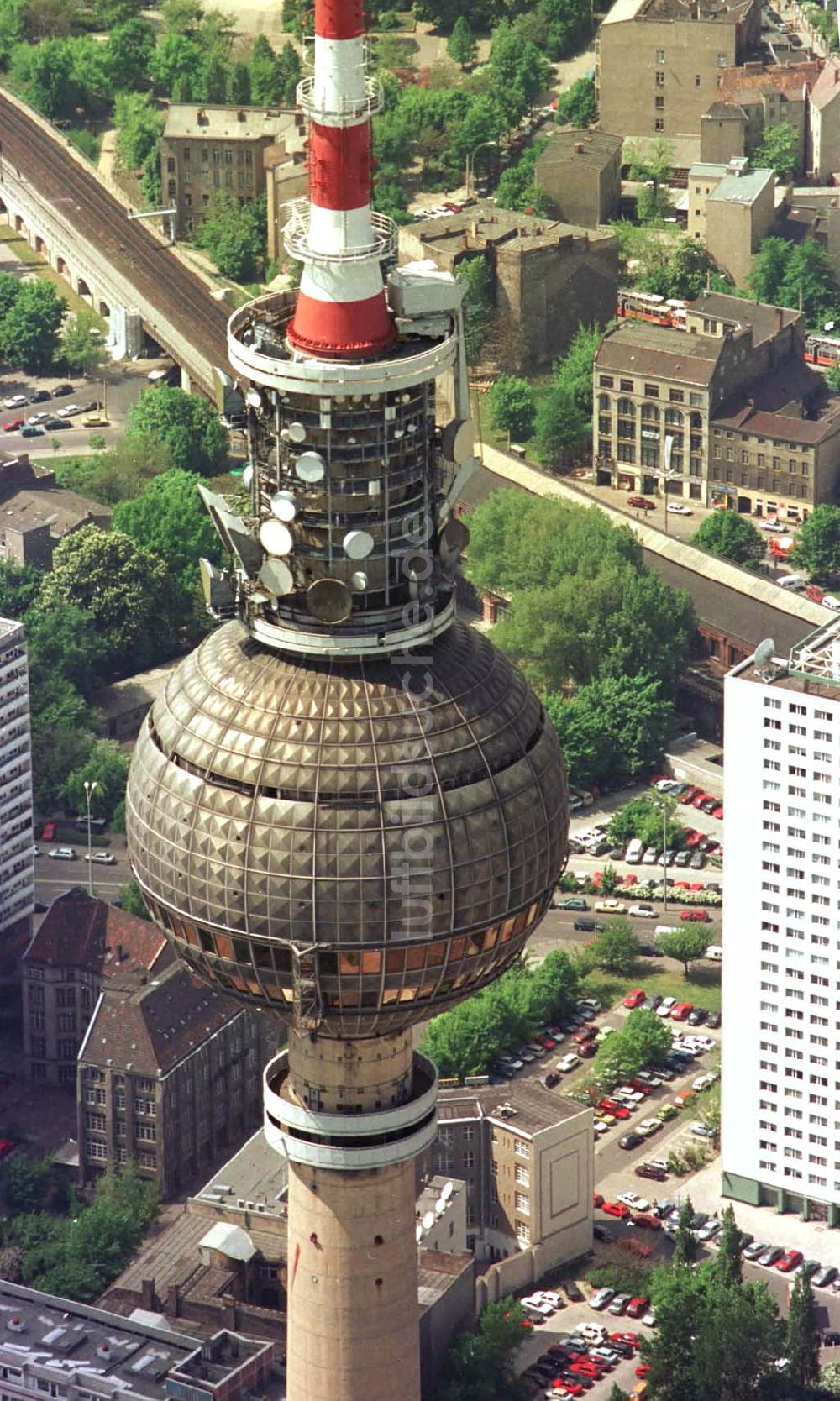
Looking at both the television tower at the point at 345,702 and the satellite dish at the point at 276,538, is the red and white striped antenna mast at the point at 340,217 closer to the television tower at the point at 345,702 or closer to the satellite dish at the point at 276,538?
the television tower at the point at 345,702

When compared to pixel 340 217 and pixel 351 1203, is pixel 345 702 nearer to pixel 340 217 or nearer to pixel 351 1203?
pixel 340 217

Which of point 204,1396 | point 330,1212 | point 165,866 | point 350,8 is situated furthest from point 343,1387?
point 204,1396

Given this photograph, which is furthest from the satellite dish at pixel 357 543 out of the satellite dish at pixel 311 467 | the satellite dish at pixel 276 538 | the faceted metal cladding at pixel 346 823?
the faceted metal cladding at pixel 346 823

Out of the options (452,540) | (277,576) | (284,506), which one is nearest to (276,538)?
(284,506)

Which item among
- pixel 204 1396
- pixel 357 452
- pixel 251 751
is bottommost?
pixel 204 1396

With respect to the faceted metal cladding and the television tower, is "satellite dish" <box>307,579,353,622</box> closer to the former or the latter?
the television tower

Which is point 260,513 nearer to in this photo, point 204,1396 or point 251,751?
point 251,751
